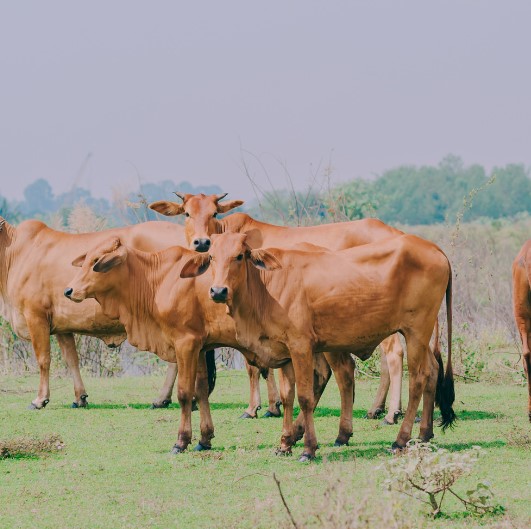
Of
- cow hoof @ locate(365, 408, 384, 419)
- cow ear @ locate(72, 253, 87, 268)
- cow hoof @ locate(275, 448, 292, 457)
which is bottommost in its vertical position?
cow hoof @ locate(365, 408, 384, 419)

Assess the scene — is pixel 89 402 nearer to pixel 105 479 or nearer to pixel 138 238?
pixel 138 238

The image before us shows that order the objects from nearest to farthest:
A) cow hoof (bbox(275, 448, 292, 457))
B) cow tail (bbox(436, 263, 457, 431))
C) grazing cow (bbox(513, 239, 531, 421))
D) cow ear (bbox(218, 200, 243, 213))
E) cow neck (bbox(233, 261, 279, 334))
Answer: cow neck (bbox(233, 261, 279, 334)), cow hoof (bbox(275, 448, 292, 457)), cow tail (bbox(436, 263, 457, 431)), grazing cow (bbox(513, 239, 531, 421)), cow ear (bbox(218, 200, 243, 213))

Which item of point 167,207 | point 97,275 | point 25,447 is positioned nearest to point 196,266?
point 97,275

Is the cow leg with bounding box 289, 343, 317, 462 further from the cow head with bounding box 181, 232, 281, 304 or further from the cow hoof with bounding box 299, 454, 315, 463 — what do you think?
the cow head with bounding box 181, 232, 281, 304

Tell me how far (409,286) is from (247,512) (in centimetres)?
267

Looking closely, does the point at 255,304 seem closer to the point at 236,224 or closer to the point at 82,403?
the point at 236,224

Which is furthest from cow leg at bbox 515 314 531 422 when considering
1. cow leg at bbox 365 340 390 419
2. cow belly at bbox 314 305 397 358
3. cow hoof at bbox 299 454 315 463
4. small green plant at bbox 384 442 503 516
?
small green plant at bbox 384 442 503 516

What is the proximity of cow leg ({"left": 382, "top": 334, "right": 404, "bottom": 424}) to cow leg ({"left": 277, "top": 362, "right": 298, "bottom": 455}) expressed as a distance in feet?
5.54

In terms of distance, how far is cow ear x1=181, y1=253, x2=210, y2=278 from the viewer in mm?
9172

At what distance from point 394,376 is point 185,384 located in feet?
8.15

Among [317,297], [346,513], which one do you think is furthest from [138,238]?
[346,513]

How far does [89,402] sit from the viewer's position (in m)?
12.7

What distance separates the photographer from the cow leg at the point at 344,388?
9.49 metres

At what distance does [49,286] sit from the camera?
40.3 ft
